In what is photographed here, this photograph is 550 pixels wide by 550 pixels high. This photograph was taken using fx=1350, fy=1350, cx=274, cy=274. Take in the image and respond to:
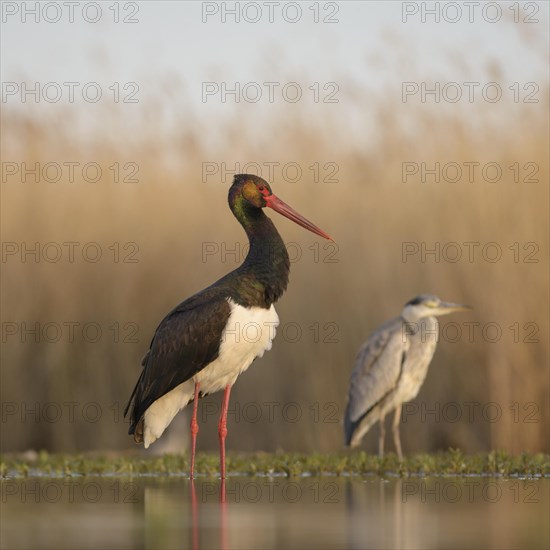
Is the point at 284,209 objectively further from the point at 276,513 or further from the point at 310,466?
the point at 276,513

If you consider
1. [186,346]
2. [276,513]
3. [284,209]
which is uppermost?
[284,209]

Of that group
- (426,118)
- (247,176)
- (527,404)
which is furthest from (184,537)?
(426,118)

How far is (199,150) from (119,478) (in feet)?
17.8

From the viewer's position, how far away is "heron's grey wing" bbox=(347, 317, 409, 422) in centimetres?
1130

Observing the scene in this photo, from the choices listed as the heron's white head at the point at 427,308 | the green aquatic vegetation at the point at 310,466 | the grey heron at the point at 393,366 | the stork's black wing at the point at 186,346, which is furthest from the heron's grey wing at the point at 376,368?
the stork's black wing at the point at 186,346

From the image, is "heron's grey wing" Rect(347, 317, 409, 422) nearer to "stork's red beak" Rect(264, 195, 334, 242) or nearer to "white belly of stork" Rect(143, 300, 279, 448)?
"stork's red beak" Rect(264, 195, 334, 242)

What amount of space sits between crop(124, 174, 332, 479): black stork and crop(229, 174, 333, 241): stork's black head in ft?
0.58

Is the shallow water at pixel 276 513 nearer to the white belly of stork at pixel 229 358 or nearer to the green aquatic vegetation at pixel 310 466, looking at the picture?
the green aquatic vegetation at pixel 310 466

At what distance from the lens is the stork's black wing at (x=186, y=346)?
9125mm

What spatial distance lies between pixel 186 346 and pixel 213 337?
202mm

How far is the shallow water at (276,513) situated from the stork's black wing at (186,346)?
2.11ft

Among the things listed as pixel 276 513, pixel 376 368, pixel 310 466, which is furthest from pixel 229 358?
pixel 376 368

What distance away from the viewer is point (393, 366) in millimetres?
11562

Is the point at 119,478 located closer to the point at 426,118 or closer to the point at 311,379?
the point at 311,379
